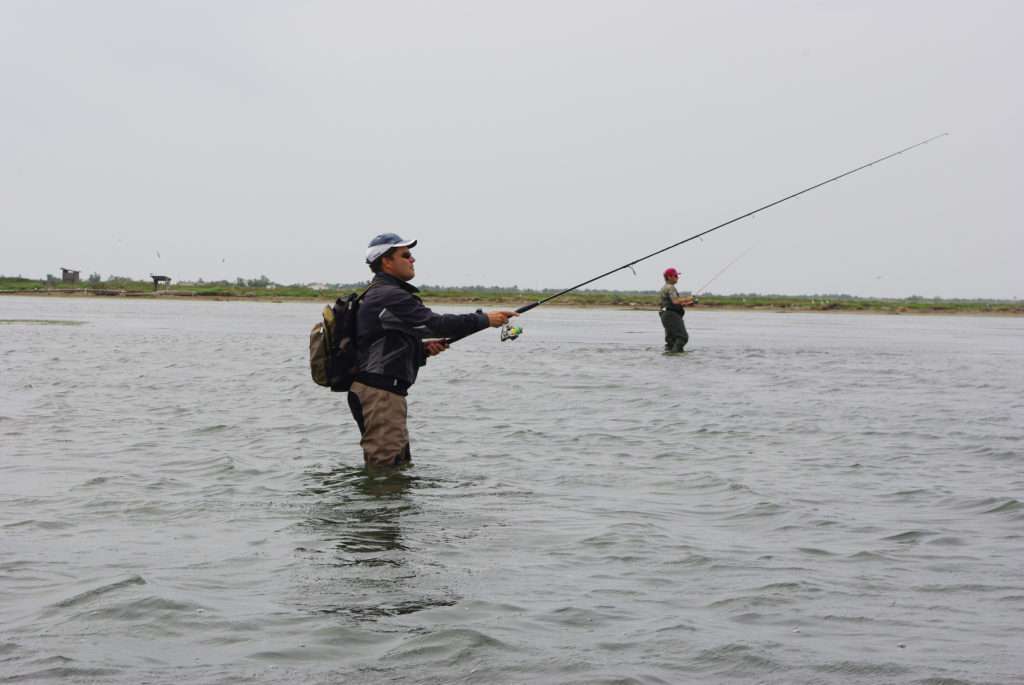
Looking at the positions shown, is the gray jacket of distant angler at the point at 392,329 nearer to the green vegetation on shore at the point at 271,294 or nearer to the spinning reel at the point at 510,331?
the spinning reel at the point at 510,331

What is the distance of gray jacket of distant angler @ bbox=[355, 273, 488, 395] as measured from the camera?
8.18m

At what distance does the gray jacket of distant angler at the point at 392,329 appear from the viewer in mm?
8180

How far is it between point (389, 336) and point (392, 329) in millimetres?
80

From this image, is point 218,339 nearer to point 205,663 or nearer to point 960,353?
point 960,353

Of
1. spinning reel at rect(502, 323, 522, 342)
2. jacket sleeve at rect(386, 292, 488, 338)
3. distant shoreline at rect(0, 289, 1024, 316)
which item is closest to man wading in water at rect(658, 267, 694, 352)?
spinning reel at rect(502, 323, 522, 342)

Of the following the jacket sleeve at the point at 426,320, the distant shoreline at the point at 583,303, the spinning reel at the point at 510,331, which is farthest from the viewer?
the distant shoreline at the point at 583,303

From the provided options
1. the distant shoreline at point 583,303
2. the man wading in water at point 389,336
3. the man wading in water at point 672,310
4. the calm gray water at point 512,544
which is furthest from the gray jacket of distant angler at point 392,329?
the distant shoreline at point 583,303

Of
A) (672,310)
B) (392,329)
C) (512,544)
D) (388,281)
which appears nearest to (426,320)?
(392,329)

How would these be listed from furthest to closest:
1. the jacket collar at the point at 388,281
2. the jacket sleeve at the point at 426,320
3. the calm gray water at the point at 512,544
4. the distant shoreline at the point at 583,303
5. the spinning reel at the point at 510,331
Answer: the distant shoreline at the point at 583,303
the spinning reel at the point at 510,331
the jacket collar at the point at 388,281
the jacket sleeve at the point at 426,320
the calm gray water at the point at 512,544

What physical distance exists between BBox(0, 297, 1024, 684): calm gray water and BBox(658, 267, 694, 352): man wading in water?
870cm

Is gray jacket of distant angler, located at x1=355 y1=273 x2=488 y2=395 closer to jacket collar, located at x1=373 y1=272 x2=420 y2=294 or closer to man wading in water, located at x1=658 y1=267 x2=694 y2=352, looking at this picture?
jacket collar, located at x1=373 y1=272 x2=420 y2=294

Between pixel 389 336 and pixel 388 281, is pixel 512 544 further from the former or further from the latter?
pixel 388 281

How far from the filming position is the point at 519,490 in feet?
27.2

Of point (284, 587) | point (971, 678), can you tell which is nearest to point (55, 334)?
point (284, 587)
